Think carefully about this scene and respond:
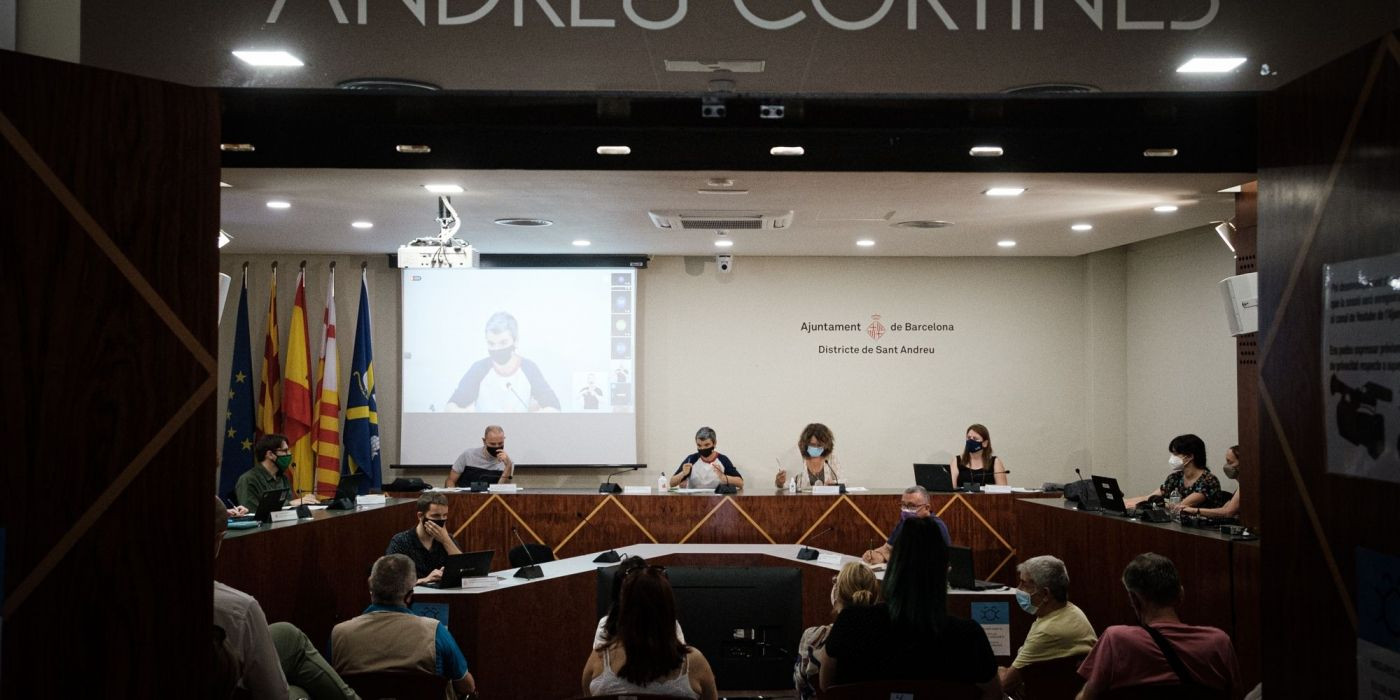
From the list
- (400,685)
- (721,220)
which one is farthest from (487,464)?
(400,685)

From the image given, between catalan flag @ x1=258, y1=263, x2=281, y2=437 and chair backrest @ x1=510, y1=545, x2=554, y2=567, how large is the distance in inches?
186

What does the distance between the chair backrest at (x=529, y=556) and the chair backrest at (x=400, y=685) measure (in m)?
2.37

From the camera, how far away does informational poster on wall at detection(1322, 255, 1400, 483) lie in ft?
7.20

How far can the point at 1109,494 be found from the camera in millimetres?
6223

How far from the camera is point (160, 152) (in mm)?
2623

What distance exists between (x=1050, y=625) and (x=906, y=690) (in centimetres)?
139

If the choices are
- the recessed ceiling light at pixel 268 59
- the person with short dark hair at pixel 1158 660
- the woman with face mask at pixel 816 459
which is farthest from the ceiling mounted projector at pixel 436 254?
the person with short dark hair at pixel 1158 660

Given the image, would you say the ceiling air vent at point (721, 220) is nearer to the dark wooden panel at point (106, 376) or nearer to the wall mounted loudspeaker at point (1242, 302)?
the wall mounted loudspeaker at point (1242, 302)

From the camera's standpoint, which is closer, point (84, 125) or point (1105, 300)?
point (84, 125)

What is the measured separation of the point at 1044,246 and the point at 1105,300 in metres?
1.21

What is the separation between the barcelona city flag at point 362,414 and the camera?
1005 cm

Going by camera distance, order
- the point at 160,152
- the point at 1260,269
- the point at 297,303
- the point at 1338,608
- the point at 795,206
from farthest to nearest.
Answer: the point at 297,303, the point at 795,206, the point at 1260,269, the point at 160,152, the point at 1338,608

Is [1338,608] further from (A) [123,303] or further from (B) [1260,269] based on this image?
(A) [123,303]

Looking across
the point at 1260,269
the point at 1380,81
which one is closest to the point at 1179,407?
the point at 1260,269
